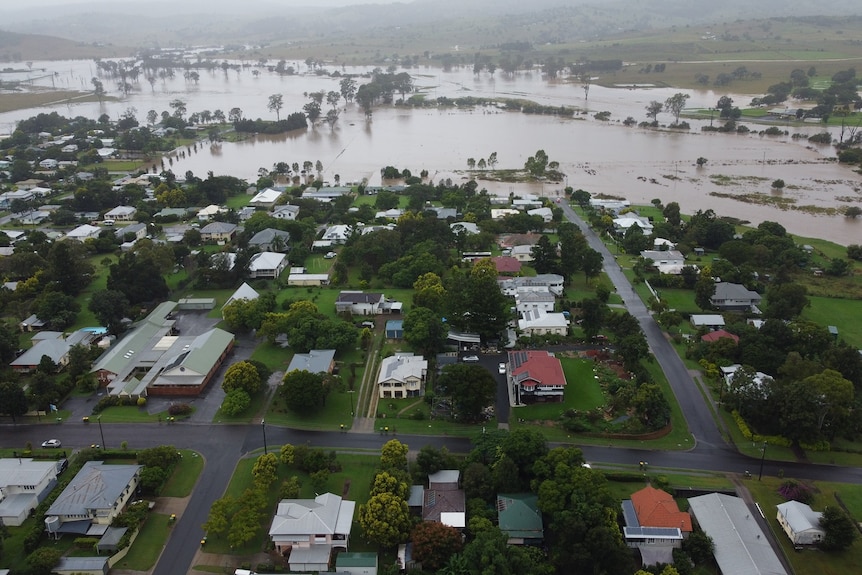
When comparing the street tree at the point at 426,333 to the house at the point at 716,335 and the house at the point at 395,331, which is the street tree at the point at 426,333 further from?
the house at the point at 716,335

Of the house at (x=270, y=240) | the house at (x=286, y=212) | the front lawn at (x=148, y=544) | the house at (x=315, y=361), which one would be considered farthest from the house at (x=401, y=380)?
the house at (x=286, y=212)

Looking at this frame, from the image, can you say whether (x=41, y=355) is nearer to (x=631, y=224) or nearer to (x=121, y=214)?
(x=121, y=214)

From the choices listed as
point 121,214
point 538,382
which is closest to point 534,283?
point 538,382

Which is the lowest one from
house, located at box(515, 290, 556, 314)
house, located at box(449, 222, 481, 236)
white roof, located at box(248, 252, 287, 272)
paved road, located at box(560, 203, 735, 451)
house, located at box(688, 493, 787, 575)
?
paved road, located at box(560, 203, 735, 451)

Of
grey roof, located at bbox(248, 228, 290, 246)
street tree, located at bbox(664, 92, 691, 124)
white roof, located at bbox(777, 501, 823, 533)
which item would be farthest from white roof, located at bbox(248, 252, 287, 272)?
street tree, located at bbox(664, 92, 691, 124)

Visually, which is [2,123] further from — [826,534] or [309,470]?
[826,534]

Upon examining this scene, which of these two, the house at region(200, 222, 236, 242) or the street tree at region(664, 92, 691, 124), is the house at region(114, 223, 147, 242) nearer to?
the house at region(200, 222, 236, 242)
